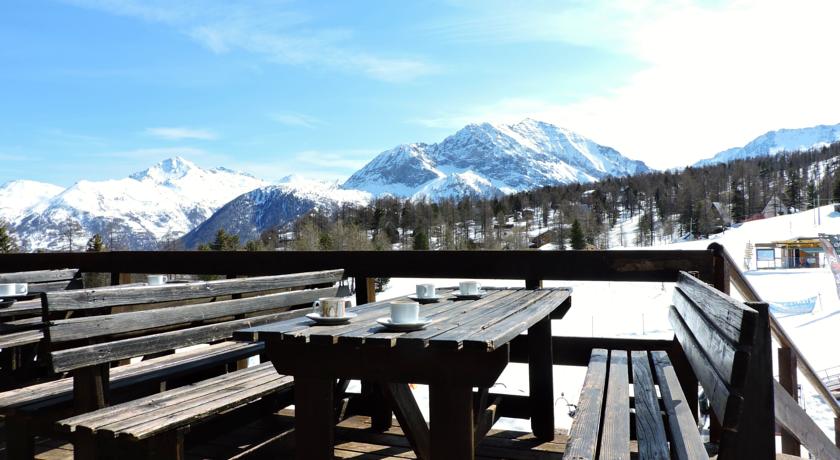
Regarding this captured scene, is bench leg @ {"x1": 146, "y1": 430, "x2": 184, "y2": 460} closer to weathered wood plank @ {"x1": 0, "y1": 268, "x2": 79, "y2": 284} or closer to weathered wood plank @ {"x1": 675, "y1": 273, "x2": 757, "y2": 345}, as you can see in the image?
weathered wood plank @ {"x1": 675, "y1": 273, "x2": 757, "y2": 345}

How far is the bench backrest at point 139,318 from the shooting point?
8.07 ft

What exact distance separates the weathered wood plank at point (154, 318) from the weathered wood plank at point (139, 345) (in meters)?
0.05

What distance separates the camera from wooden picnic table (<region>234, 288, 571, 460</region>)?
2189 millimetres

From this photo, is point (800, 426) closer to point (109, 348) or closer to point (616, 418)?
point (616, 418)

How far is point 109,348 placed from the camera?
8.72 ft

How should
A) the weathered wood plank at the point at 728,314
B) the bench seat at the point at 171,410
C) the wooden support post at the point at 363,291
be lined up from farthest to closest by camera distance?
the wooden support post at the point at 363,291
the bench seat at the point at 171,410
the weathered wood plank at the point at 728,314

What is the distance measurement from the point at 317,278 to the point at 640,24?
5.39 m

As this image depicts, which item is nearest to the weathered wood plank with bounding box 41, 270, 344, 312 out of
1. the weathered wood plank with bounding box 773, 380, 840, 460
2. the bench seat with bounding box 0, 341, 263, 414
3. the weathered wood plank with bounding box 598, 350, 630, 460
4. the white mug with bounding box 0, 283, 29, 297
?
the bench seat with bounding box 0, 341, 263, 414

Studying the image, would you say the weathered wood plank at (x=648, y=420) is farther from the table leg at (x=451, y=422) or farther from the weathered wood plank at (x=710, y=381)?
the table leg at (x=451, y=422)

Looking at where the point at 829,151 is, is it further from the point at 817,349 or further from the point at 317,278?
the point at 317,278

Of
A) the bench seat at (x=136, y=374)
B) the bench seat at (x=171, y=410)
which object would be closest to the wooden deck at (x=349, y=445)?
the bench seat at (x=171, y=410)

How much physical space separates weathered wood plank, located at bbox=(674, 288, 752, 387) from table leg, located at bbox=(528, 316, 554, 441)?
3.47 feet

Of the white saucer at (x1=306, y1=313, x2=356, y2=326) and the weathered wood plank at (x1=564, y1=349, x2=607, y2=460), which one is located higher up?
the white saucer at (x1=306, y1=313, x2=356, y2=326)

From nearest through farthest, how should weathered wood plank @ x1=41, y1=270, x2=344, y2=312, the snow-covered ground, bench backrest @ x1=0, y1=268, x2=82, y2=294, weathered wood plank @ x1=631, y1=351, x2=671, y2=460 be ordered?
weathered wood plank @ x1=631, y1=351, x2=671, y2=460 → weathered wood plank @ x1=41, y1=270, x2=344, y2=312 → bench backrest @ x1=0, y1=268, x2=82, y2=294 → the snow-covered ground
